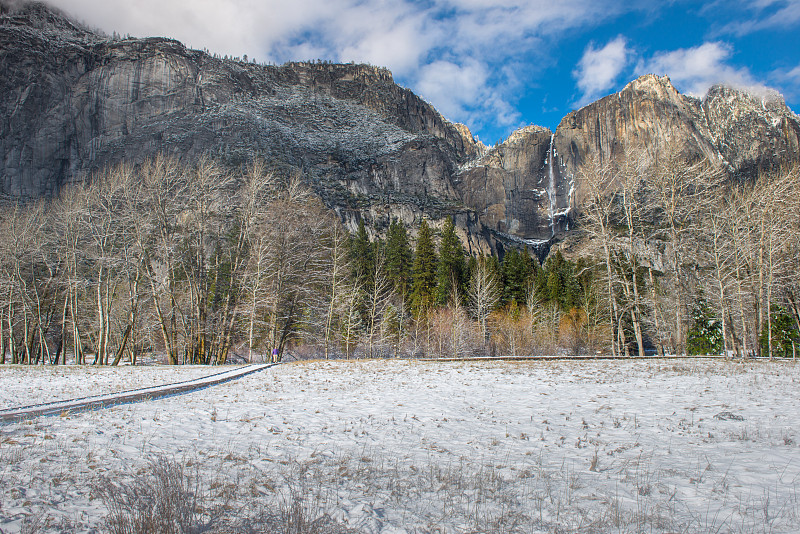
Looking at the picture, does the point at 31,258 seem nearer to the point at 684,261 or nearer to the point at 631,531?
the point at 631,531

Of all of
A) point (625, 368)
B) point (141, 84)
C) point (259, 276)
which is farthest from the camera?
point (141, 84)

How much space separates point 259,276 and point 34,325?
77.4 feet

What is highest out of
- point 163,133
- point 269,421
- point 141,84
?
point 141,84

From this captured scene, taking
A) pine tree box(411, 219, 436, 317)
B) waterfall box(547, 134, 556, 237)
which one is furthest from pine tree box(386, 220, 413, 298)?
waterfall box(547, 134, 556, 237)

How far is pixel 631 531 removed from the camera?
13.5 ft

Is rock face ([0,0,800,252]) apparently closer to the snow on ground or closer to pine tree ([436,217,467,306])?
pine tree ([436,217,467,306])

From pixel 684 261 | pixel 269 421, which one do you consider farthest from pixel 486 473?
pixel 684 261

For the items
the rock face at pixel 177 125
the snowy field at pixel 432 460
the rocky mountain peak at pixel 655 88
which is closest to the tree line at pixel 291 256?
the snowy field at pixel 432 460

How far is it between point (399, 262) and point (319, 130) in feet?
265

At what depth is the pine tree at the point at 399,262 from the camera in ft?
180

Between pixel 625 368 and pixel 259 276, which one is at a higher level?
pixel 259 276

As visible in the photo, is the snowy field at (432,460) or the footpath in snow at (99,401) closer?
the snowy field at (432,460)

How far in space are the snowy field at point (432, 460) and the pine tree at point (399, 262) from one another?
4229 cm

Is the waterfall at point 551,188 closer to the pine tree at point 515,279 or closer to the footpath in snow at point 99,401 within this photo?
the pine tree at point 515,279
